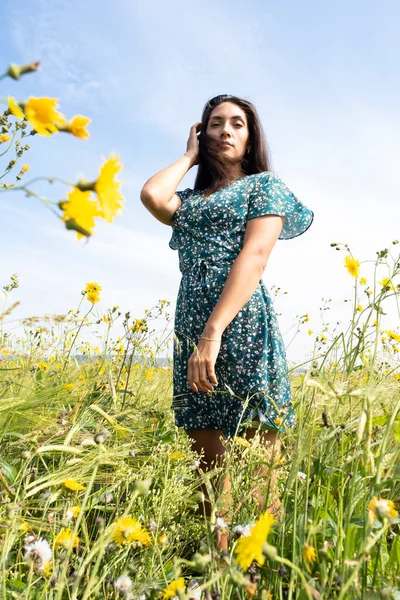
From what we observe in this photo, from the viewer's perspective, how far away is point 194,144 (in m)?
2.60

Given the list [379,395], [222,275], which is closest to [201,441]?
[222,275]

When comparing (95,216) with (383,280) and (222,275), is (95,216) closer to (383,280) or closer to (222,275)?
(383,280)

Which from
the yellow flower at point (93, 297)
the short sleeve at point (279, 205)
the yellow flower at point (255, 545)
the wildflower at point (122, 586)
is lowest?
the wildflower at point (122, 586)

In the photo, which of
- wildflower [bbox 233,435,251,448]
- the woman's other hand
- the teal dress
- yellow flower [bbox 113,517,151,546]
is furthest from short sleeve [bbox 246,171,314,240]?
yellow flower [bbox 113,517,151,546]

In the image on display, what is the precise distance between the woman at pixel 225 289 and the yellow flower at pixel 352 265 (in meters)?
0.33

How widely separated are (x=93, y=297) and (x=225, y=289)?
123cm

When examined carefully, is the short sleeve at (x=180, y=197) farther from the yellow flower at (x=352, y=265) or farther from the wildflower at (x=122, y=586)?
the wildflower at (x=122, y=586)

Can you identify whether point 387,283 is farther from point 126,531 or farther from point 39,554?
point 39,554

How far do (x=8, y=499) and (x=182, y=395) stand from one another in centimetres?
109

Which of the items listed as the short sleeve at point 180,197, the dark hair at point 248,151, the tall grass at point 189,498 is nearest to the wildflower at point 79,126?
the tall grass at point 189,498

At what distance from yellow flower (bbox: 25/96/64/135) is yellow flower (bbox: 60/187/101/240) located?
12 centimetres

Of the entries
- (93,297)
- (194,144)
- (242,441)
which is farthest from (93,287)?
(242,441)

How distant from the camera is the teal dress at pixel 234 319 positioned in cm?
199

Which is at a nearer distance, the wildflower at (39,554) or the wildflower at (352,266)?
the wildflower at (39,554)
